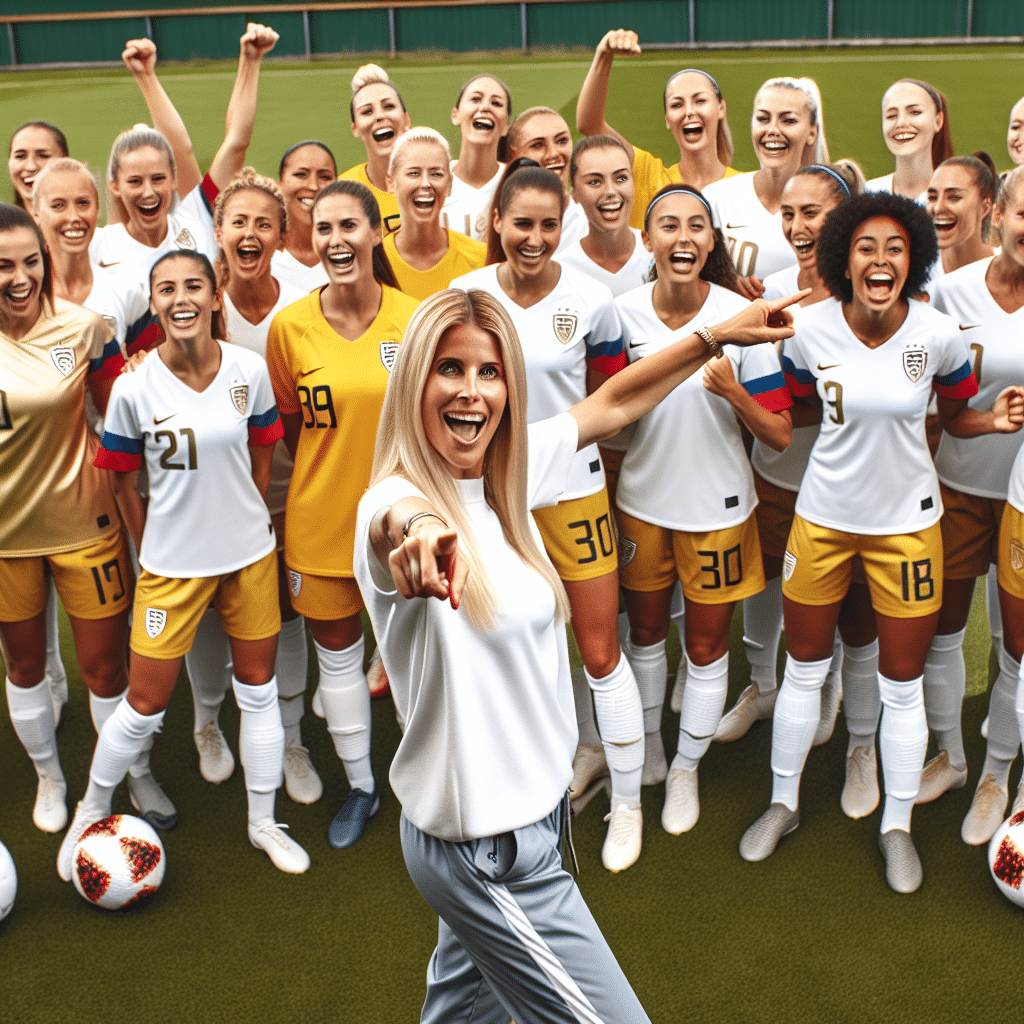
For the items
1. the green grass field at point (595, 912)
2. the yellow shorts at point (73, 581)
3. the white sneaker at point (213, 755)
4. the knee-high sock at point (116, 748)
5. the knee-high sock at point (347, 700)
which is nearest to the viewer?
the green grass field at point (595, 912)

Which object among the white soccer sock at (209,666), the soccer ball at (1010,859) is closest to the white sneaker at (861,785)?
the soccer ball at (1010,859)

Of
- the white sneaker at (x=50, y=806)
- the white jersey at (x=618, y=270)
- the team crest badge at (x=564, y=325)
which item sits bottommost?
the white sneaker at (x=50, y=806)

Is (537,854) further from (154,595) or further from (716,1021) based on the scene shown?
(154,595)

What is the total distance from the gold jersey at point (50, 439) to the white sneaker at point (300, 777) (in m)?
1.20

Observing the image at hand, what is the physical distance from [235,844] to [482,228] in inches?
111

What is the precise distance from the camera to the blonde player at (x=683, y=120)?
5.14 meters

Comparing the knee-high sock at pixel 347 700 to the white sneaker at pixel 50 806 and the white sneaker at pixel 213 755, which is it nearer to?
the white sneaker at pixel 213 755

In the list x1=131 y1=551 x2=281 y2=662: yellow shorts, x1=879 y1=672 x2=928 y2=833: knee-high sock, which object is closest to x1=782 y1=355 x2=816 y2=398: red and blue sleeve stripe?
x1=879 y1=672 x2=928 y2=833: knee-high sock

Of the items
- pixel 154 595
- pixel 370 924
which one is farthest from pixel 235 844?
pixel 154 595

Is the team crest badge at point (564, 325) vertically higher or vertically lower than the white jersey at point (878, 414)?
higher

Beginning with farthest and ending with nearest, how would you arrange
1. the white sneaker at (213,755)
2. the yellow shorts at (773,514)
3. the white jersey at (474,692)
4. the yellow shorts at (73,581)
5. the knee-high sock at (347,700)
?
the white sneaker at (213,755) < the yellow shorts at (773,514) < the knee-high sock at (347,700) < the yellow shorts at (73,581) < the white jersey at (474,692)

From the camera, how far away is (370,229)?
158 inches

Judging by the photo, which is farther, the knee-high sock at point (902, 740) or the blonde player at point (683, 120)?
the blonde player at point (683, 120)

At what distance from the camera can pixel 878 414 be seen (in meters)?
3.69
